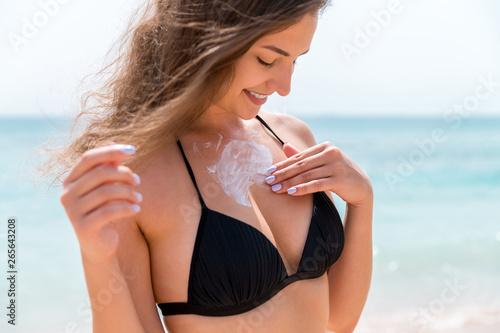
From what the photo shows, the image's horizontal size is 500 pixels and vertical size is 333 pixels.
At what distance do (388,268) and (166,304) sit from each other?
6705mm

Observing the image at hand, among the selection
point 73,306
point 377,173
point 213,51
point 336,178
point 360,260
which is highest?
point 377,173

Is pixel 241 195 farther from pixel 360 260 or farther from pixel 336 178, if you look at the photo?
pixel 360 260

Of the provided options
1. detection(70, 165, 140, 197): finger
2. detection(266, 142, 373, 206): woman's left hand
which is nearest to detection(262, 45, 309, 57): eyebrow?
detection(266, 142, 373, 206): woman's left hand

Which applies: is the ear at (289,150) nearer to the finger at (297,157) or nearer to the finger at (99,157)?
the finger at (297,157)

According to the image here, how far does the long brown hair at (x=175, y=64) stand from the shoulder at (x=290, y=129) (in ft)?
1.63

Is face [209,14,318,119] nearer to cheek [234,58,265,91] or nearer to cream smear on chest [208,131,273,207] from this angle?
cheek [234,58,265,91]

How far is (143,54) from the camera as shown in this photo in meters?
1.96

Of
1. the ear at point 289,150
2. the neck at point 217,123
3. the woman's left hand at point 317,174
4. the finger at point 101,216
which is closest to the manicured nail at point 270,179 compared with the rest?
the woman's left hand at point 317,174

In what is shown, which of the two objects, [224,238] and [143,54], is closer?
[224,238]

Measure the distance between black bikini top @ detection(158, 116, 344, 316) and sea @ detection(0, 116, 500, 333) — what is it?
83cm

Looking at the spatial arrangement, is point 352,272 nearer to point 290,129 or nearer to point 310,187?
point 310,187

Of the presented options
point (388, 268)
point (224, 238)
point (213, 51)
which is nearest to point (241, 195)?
point (224, 238)

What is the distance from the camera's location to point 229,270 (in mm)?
1796

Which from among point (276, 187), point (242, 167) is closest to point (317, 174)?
point (276, 187)
